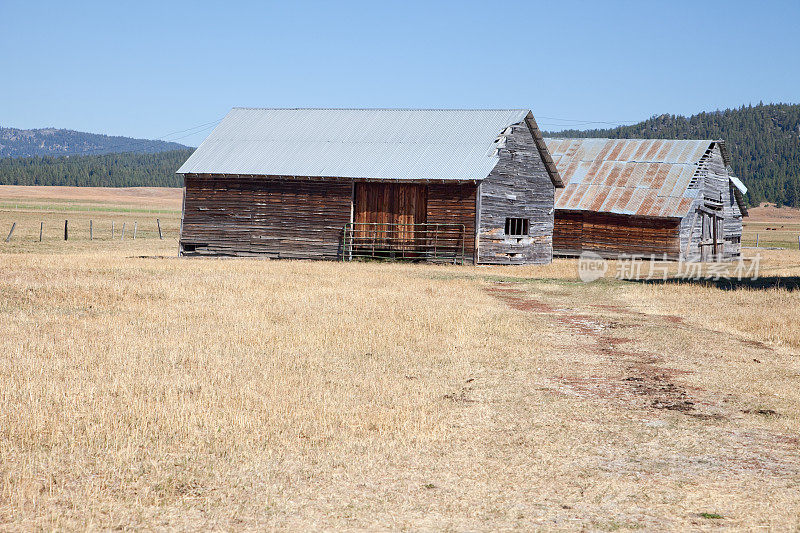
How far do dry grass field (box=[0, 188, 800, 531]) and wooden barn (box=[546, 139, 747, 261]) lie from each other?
2095cm

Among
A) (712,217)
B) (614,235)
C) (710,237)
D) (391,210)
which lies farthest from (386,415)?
(712,217)

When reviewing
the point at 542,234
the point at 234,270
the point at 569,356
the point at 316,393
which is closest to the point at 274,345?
the point at 316,393

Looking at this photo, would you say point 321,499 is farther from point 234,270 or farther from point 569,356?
point 234,270

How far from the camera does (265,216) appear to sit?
3400 centimetres

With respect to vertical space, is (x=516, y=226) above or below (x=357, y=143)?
below

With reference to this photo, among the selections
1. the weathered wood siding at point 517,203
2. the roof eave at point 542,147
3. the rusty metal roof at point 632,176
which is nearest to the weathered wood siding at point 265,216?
the weathered wood siding at point 517,203

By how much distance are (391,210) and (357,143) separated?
166 inches

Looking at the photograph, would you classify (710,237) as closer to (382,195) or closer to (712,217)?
(712,217)

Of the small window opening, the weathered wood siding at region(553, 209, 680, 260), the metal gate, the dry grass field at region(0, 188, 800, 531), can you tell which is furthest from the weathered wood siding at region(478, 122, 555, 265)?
the dry grass field at region(0, 188, 800, 531)

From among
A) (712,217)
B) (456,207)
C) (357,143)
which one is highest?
(357,143)

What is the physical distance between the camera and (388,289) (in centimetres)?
2120

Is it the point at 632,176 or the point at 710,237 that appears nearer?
the point at 632,176

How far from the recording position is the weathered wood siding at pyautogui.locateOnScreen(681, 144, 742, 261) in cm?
3941

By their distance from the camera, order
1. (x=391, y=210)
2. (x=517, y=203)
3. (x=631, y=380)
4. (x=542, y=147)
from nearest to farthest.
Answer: (x=631, y=380), (x=391, y=210), (x=517, y=203), (x=542, y=147)
